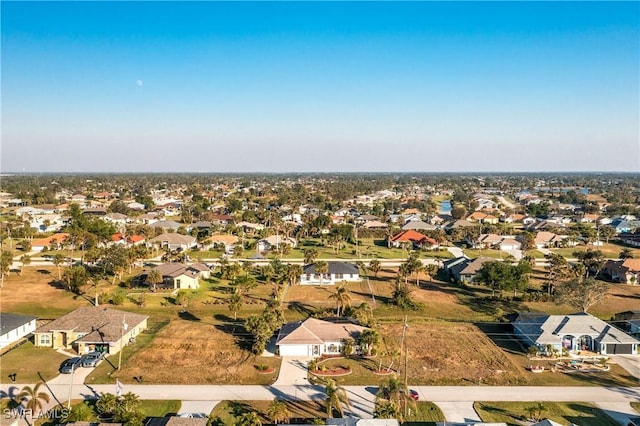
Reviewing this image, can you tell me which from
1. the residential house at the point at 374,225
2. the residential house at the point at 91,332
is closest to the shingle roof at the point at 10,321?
the residential house at the point at 91,332

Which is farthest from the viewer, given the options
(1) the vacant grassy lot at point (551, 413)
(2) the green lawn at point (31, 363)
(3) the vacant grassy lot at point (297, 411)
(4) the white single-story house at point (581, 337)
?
(4) the white single-story house at point (581, 337)

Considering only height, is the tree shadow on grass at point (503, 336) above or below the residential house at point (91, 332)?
below

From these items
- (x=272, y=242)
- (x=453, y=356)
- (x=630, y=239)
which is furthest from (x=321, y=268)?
(x=630, y=239)

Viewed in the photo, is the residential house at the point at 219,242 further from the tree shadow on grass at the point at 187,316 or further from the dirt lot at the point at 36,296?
the tree shadow on grass at the point at 187,316

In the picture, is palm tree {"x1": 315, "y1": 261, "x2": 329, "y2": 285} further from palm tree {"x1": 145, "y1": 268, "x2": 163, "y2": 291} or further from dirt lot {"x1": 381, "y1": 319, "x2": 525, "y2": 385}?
palm tree {"x1": 145, "y1": 268, "x2": 163, "y2": 291}

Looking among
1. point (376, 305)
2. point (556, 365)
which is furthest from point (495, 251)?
point (556, 365)

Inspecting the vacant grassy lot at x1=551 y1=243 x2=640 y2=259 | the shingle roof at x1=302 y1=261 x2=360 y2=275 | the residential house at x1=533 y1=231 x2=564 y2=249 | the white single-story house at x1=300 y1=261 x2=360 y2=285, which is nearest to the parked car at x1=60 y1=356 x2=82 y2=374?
the white single-story house at x1=300 y1=261 x2=360 y2=285
